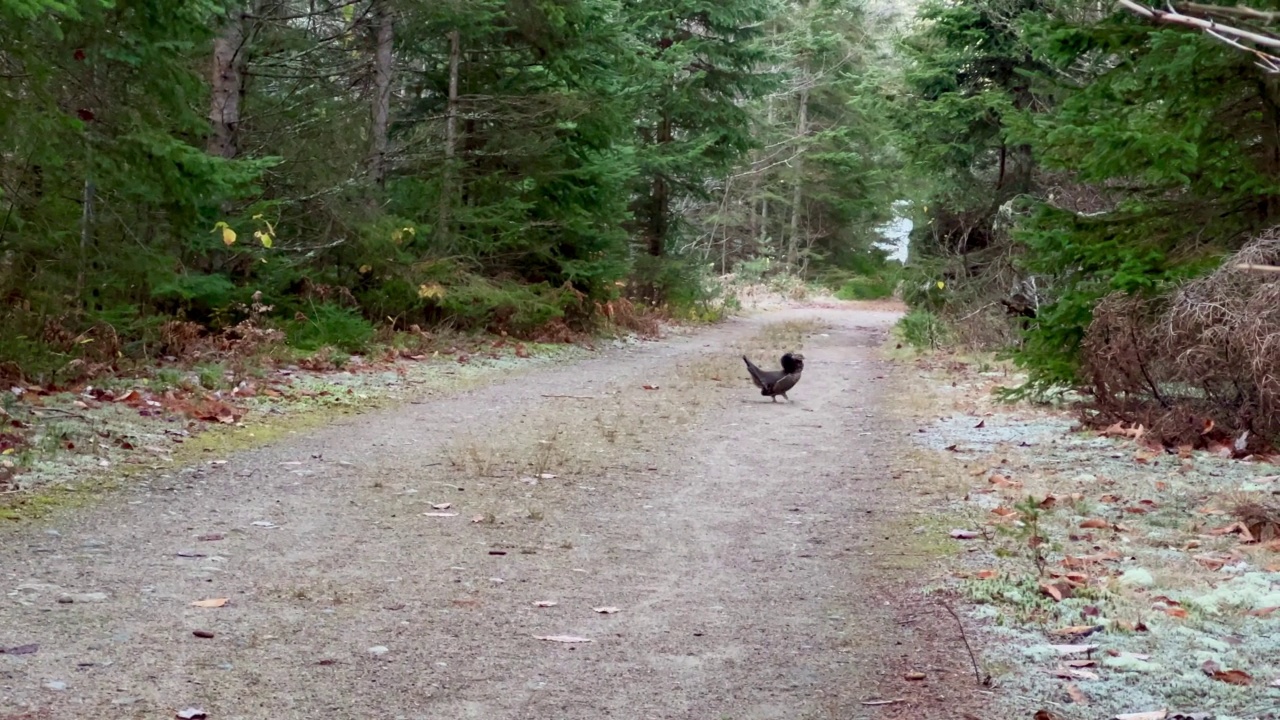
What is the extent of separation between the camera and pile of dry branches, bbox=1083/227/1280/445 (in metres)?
8.85

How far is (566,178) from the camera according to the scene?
20.2 meters

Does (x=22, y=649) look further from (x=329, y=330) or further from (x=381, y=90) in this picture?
(x=381, y=90)

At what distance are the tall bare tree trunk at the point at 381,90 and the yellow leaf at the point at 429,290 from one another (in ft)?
5.45

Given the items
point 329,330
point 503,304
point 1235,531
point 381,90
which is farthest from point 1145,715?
point 503,304

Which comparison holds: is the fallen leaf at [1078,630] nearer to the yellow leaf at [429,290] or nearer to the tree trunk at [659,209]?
the yellow leaf at [429,290]

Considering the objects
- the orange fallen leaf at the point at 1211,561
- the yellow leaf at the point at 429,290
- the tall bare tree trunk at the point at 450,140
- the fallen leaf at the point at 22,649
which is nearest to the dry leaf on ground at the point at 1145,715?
the orange fallen leaf at the point at 1211,561

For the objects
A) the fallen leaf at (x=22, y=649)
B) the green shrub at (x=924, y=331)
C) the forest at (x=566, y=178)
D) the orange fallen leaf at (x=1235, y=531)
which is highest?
the forest at (x=566, y=178)

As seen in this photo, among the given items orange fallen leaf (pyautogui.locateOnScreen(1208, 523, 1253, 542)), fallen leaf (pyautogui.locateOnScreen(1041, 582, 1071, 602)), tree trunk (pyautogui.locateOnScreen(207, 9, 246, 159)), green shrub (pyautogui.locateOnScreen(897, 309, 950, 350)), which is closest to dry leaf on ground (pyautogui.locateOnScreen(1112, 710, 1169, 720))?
fallen leaf (pyautogui.locateOnScreen(1041, 582, 1071, 602))

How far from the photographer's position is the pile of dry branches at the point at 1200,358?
8852mm

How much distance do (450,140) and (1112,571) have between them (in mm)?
14654

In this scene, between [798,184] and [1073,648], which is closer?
[1073,648]

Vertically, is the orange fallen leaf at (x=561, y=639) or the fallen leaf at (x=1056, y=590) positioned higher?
the fallen leaf at (x=1056, y=590)

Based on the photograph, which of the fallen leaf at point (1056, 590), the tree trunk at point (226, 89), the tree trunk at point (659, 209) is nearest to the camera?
the fallen leaf at point (1056, 590)

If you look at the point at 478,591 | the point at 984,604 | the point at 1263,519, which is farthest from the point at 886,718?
the point at 1263,519
